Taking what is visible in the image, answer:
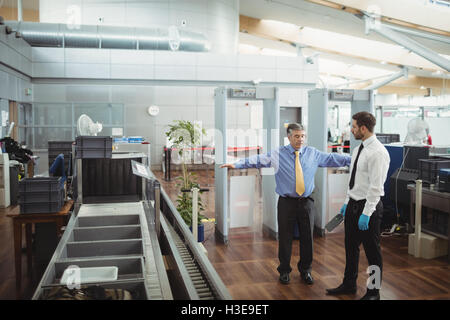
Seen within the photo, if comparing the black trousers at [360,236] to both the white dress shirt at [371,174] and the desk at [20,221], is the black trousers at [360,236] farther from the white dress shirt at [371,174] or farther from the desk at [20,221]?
the desk at [20,221]

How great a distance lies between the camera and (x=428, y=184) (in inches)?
201

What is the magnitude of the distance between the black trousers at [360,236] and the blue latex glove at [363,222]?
0.10 metres

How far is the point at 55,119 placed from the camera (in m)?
11.6

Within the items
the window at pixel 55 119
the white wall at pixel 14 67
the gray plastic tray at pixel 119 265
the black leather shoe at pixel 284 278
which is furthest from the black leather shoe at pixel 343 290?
the window at pixel 55 119

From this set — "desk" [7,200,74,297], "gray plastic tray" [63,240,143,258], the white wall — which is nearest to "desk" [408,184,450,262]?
"gray plastic tray" [63,240,143,258]

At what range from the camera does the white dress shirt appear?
3.22 meters

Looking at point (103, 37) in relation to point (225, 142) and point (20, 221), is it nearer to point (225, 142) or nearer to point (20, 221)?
point (225, 142)

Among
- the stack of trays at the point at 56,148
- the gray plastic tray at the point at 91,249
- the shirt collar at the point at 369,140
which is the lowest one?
the gray plastic tray at the point at 91,249

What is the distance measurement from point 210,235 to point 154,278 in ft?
10.9

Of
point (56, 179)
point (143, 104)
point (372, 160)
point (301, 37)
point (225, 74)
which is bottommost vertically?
point (56, 179)

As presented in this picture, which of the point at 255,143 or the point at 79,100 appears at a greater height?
the point at 79,100

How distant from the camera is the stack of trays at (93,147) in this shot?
4266mm

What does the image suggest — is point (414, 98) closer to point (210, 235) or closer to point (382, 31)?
point (382, 31)

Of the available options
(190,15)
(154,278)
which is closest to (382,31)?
(190,15)
